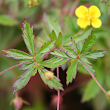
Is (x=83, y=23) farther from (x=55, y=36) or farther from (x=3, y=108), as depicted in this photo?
(x=3, y=108)

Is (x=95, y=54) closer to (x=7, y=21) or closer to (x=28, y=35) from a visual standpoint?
(x=28, y=35)

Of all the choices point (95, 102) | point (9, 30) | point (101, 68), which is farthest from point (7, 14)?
point (95, 102)

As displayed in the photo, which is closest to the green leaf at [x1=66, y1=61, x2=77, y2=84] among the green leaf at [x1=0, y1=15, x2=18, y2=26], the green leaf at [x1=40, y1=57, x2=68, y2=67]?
the green leaf at [x1=40, y1=57, x2=68, y2=67]

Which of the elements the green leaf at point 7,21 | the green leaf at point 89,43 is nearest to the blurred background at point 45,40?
the green leaf at point 7,21

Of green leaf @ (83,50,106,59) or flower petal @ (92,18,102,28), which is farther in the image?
flower petal @ (92,18,102,28)

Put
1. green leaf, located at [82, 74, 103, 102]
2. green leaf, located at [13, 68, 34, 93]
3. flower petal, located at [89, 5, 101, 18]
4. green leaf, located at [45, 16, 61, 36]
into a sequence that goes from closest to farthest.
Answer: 1. green leaf, located at [13, 68, 34, 93]
2. flower petal, located at [89, 5, 101, 18]
3. green leaf, located at [45, 16, 61, 36]
4. green leaf, located at [82, 74, 103, 102]

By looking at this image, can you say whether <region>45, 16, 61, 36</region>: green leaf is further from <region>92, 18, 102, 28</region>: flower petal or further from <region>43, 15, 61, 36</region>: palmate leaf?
<region>92, 18, 102, 28</region>: flower petal

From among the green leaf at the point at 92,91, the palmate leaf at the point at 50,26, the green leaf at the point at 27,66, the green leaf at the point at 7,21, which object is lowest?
the green leaf at the point at 92,91

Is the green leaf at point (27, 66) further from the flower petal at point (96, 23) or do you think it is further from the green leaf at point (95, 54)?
the flower petal at point (96, 23)
